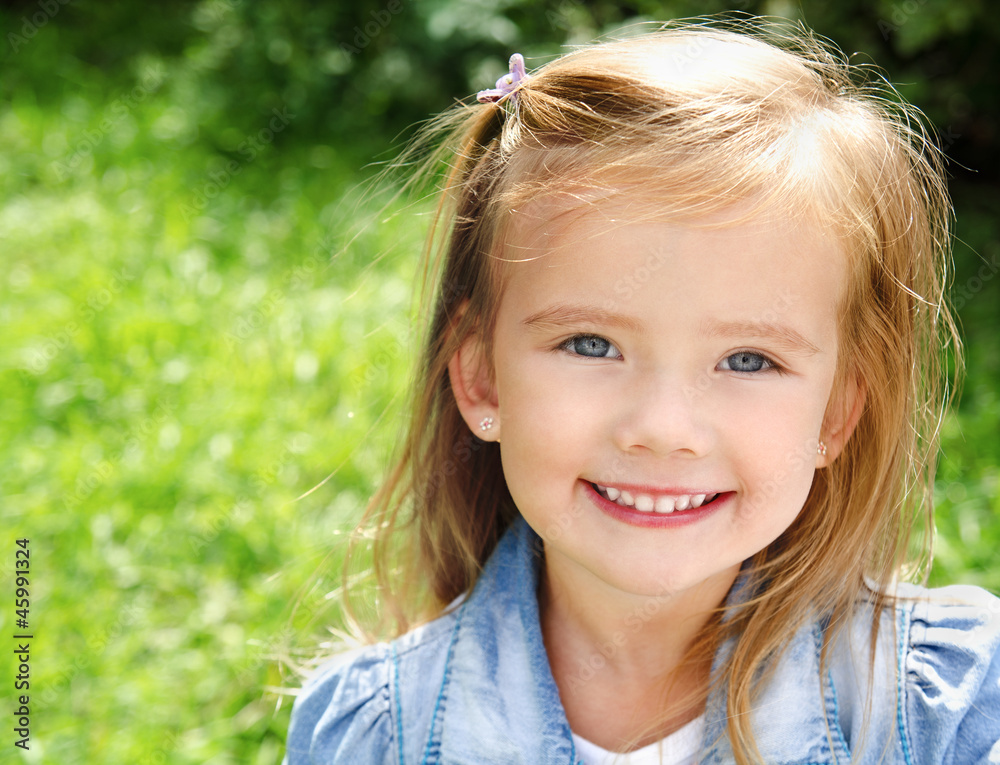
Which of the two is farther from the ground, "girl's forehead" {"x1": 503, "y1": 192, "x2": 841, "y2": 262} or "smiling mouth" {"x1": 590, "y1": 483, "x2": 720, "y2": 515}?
"girl's forehead" {"x1": 503, "y1": 192, "x2": 841, "y2": 262}

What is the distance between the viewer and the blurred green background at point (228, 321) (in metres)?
2.47

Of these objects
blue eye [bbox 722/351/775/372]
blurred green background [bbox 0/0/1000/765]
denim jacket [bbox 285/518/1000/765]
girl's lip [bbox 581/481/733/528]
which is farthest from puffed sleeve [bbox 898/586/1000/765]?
blurred green background [bbox 0/0/1000/765]

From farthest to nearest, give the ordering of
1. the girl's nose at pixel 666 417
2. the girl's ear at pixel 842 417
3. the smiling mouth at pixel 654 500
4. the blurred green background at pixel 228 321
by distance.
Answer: the blurred green background at pixel 228 321
the girl's ear at pixel 842 417
the smiling mouth at pixel 654 500
the girl's nose at pixel 666 417

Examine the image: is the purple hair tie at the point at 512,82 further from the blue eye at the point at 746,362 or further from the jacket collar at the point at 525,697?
the jacket collar at the point at 525,697

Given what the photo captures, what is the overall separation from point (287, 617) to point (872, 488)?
4.85 ft

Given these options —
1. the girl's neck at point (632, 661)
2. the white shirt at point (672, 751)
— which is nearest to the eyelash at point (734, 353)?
the girl's neck at point (632, 661)

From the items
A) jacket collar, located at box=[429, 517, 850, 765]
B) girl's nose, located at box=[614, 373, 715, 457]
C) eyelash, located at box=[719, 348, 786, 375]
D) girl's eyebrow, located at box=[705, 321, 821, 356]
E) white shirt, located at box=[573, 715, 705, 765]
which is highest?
girl's eyebrow, located at box=[705, 321, 821, 356]

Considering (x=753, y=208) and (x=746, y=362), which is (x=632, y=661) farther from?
(x=753, y=208)

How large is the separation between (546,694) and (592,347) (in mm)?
619

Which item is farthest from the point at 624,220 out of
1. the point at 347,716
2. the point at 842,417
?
the point at 347,716

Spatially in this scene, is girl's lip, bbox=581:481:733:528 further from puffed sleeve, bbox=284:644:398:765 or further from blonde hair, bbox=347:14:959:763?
puffed sleeve, bbox=284:644:398:765

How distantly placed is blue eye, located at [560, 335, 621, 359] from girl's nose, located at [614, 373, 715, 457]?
0.25 ft

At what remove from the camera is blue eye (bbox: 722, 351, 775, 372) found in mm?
A: 1505

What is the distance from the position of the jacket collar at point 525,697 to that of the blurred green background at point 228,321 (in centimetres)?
52
